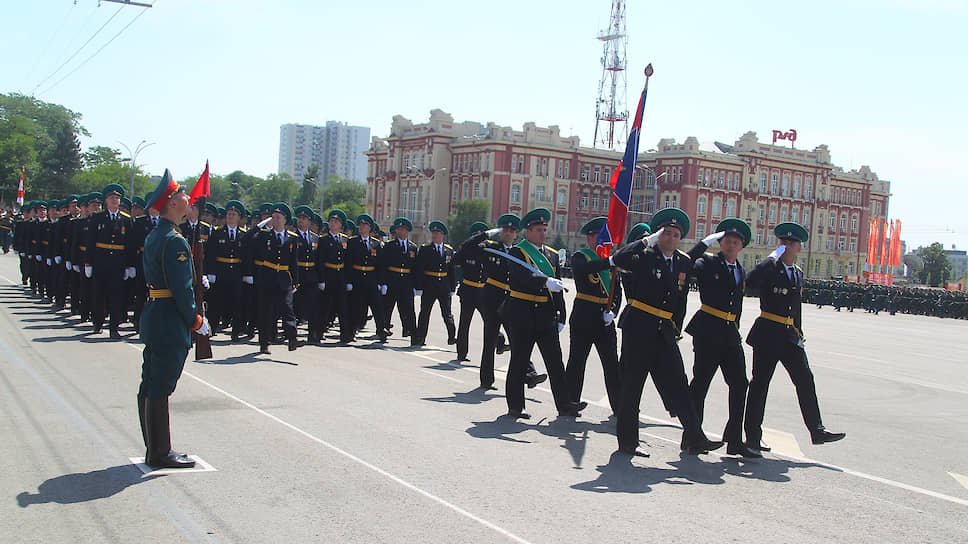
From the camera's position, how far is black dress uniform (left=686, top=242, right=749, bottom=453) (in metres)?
7.92

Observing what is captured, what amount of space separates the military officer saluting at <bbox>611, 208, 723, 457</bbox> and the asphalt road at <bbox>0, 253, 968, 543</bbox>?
0.31 meters

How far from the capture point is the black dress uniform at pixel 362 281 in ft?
50.5

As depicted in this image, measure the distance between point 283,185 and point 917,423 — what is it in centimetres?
15574

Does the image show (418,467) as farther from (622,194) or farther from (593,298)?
(622,194)

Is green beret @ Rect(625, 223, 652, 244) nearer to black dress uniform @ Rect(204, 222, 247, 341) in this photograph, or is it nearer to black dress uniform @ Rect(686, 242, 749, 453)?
black dress uniform @ Rect(686, 242, 749, 453)

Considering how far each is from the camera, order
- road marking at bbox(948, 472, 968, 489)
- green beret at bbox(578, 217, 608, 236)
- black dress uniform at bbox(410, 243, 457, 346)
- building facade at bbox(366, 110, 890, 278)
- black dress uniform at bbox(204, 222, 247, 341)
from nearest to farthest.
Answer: road marking at bbox(948, 472, 968, 489)
green beret at bbox(578, 217, 608, 236)
black dress uniform at bbox(204, 222, 247, 341)
black dress uniform at bbox(410, 243, 457, 346)
building facade at bbox(366, 110, 890, 278)

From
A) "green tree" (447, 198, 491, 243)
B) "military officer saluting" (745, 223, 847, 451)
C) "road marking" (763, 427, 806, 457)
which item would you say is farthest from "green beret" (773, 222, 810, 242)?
"green tree" (447, 198, 491, 243)

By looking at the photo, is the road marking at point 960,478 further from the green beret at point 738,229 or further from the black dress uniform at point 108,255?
the black dress uniform at point 108,255

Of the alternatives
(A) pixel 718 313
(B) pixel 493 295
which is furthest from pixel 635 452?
(B) pixel 493 295

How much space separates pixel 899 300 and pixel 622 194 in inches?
1711

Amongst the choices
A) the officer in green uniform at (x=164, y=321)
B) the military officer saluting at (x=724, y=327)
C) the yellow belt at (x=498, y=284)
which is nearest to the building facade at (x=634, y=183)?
the yellow belt at (x=498, y=284)

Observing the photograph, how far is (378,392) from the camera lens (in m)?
9.94

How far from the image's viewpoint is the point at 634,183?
317 feet

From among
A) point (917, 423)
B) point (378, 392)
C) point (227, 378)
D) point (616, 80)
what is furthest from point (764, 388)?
point (616, 80)
